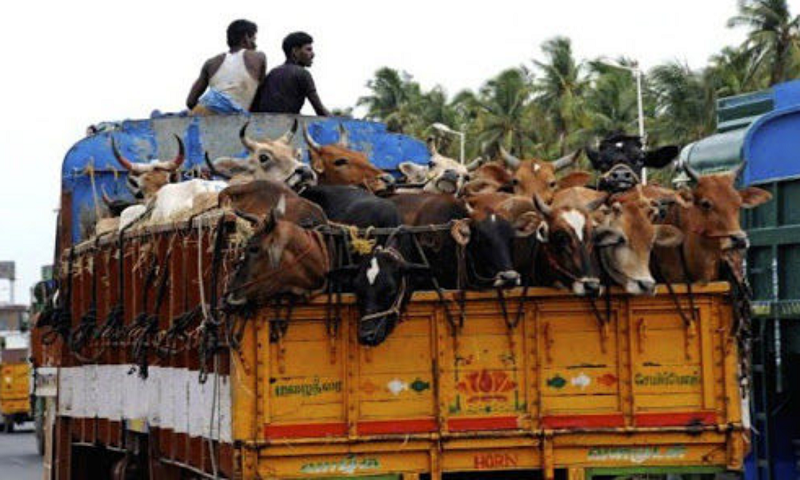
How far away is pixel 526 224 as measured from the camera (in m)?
11.5

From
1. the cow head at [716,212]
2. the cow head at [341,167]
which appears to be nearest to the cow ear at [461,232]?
the cow head at [716,212]

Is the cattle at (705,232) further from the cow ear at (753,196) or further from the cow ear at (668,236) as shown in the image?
the cow ear at (753,196)

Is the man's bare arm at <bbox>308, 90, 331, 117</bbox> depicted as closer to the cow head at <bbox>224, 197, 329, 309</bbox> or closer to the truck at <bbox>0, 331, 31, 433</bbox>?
the cow head at <bbox>224, 197, 329, 309</bbox>

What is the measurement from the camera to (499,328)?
1148 cm

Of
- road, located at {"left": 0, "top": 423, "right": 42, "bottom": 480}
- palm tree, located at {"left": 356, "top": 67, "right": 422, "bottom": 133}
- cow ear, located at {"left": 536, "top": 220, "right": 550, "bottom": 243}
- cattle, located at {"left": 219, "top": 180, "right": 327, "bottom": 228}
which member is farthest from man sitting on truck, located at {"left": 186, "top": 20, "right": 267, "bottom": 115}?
palm tree, located at {"left": 356, "top": 67, "right": 422, "bottom": 133}

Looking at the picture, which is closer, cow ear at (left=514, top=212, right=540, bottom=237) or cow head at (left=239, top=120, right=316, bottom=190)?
cow ear at (left=514, top=212, right=540, bottom=237)

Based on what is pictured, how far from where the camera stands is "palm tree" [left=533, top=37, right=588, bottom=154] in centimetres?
6688

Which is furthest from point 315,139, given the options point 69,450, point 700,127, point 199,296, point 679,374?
point 700,127

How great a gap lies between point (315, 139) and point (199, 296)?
4.92m

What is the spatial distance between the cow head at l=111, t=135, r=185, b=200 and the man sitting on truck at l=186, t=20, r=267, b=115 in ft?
3.63

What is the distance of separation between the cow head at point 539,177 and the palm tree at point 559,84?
5300cm

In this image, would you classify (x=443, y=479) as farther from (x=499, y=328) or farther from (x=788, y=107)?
(x=788, y=107)

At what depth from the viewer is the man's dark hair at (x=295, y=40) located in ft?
56.6

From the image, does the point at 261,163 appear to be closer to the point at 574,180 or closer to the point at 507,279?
the point at 574,180
